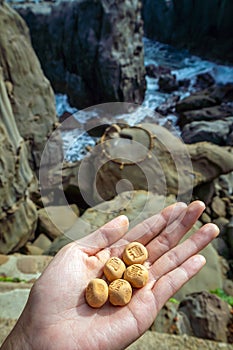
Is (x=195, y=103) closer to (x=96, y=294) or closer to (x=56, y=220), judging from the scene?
(x=56, y=220)

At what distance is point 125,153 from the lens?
3473 mm

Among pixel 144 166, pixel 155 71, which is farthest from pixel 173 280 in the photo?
pixel 155 71

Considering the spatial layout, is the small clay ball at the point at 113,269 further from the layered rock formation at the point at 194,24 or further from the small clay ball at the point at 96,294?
the layered rock formation at the point at 194,24

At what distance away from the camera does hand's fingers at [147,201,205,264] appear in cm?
165

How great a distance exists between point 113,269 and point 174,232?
1.40 feet

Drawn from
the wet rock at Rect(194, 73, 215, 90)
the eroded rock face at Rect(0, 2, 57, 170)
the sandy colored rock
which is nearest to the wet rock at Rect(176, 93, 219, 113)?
the wet rock at Rect(194, 73, 215, 90)

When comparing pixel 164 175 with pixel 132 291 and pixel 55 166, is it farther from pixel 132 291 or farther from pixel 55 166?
pixel 132 291

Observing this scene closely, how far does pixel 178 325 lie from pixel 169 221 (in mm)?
945

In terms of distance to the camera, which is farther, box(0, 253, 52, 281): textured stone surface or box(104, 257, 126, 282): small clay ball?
box(0, 253, 52, 281): textured stone surface

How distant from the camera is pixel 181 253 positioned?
156cm

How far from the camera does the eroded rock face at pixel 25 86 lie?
4.64 metres

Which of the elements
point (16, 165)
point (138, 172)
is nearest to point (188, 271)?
point (138, 172)

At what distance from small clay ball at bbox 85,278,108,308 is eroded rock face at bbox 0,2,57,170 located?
13.0ft

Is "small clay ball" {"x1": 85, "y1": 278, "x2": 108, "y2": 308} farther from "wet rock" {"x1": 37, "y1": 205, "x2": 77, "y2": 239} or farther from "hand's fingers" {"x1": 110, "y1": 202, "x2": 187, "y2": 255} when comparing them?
"wet rock" {"x1": 37, "y1": 205, "x2": 77, "y2": 239}
